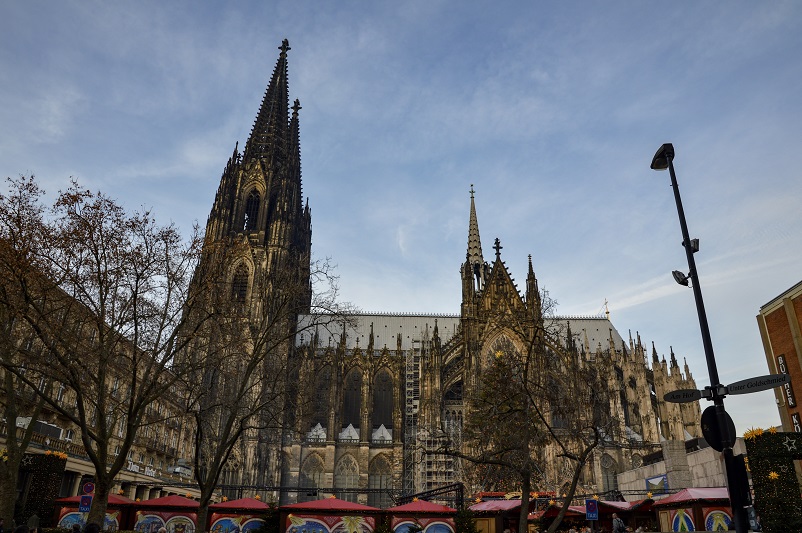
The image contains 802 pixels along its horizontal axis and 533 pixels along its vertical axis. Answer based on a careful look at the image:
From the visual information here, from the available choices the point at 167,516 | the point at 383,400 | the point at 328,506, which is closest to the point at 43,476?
the point at 167,516

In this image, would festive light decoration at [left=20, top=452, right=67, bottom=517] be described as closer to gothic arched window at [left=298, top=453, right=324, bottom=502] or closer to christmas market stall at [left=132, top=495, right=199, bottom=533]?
christmas market stall at [left=132, top=495, right=199, bottom=533]

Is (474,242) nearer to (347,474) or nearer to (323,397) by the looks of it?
(323,397)

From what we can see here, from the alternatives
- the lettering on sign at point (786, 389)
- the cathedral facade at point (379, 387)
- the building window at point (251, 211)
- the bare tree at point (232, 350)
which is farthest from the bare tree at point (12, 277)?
the building window at point (251, 211)

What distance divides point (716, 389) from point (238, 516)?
20.7 m

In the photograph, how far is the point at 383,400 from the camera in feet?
180

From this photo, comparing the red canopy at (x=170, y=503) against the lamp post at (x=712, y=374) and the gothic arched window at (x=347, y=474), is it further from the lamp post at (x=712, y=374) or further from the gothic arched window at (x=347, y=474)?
the gothic arched window at (x=347, y=474)

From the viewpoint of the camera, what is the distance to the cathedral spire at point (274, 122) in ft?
207

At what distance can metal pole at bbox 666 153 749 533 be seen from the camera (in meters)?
8.25

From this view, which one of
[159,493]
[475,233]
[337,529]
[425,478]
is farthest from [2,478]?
[475,233]

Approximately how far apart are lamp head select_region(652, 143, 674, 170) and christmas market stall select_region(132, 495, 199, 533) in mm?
22297

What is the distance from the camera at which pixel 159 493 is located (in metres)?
45.0

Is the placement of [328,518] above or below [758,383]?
below

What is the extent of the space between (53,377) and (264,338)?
662 centimetres

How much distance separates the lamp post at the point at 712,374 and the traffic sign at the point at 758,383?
166mm
